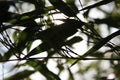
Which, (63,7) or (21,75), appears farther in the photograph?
(21,75)

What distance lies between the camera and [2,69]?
1121 mm

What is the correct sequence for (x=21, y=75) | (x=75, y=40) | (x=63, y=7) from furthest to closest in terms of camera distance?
(x=21, y=75) < (x=75, y=40) < (x=63, y=7)

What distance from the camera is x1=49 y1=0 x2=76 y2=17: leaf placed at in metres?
0.98

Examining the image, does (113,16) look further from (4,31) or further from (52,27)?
(4,31)

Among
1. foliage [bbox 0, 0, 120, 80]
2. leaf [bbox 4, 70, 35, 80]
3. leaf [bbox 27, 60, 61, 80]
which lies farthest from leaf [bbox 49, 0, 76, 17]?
leaf [bbox 4, 70, 35, 80]

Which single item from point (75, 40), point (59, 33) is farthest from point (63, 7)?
point (75, 40)

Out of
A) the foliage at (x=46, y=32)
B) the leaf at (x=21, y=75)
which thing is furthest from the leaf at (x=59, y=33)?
the leaf at (x=21, y=75)

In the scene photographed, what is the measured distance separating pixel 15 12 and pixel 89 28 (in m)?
0.26

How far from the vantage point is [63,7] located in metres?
0.99

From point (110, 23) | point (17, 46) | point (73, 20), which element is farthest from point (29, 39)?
point (110, 23)

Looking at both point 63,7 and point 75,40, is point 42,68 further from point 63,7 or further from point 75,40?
point 63,7

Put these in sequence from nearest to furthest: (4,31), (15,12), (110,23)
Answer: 1. (4,31)
2. (15,12)
3. (110,23)

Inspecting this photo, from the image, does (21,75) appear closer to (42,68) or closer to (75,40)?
(42,68)

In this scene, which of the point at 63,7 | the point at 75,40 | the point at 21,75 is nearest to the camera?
the point at 63,7
